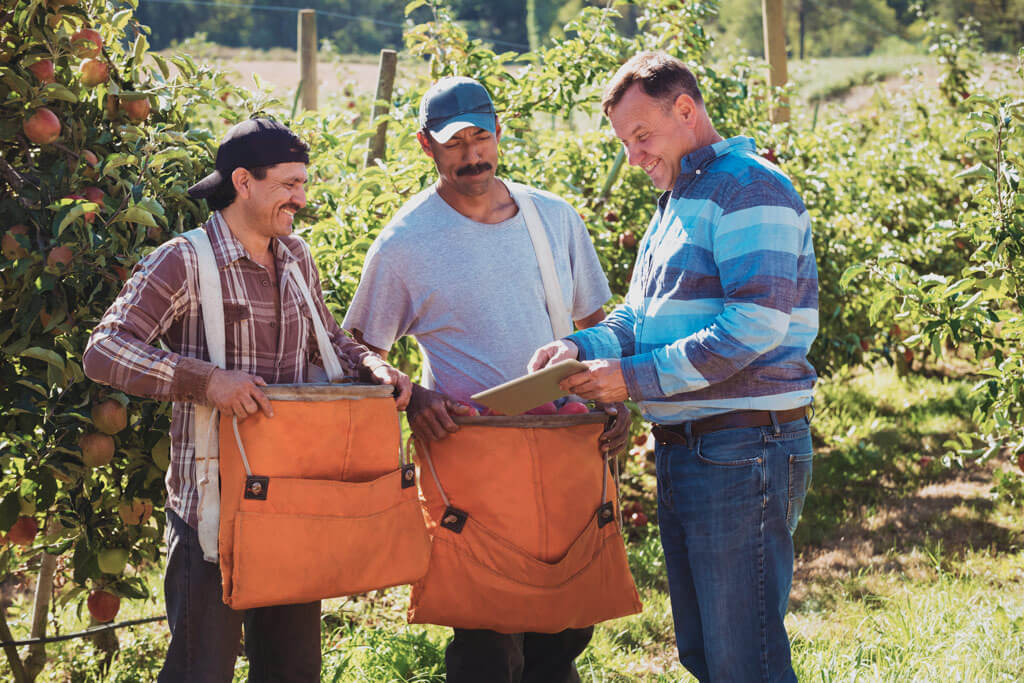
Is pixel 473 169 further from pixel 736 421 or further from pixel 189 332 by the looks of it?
pixel 736 421

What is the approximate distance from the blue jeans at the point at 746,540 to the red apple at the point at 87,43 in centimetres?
182

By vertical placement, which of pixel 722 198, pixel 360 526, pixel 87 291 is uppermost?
pixel 722 198

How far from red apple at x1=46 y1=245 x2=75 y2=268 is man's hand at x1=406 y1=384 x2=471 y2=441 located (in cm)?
87

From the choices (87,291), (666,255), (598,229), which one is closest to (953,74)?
(598,229)

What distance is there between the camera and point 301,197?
2.14 metres

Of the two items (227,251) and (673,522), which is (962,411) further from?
(227,251)

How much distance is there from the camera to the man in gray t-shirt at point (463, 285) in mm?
2389

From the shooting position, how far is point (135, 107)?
274cm

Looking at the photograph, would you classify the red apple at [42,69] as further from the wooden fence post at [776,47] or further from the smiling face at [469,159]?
the wooden fence post at [776,47]

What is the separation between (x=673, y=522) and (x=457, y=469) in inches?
19.5

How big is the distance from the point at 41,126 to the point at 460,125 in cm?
106

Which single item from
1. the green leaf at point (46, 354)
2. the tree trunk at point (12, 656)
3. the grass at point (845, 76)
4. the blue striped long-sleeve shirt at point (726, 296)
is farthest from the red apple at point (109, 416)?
the grass at point (845, 76)

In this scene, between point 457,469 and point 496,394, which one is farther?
point 457,469

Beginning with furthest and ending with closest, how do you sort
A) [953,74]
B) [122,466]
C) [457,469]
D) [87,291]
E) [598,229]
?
[953,74], [598,229], [122,466], [87,291], [457,469]
